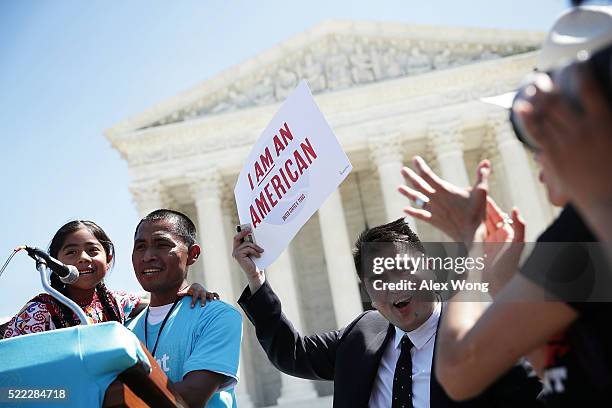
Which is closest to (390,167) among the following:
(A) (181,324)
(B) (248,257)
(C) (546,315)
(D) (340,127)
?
(D) (340,127)

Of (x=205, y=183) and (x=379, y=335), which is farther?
(x=205, y=183)

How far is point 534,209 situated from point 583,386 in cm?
2786

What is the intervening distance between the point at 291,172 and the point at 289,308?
25.6 m

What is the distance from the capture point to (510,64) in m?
30.2

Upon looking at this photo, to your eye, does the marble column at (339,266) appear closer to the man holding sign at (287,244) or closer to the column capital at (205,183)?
the column capital at (205,183)

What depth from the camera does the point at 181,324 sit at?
3891mm

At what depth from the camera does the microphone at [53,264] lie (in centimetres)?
340

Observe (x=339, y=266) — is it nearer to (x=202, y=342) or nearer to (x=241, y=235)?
(x=241, y=235)

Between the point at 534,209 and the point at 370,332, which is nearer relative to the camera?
the point at 370,332

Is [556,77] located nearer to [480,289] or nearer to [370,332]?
[480,289]

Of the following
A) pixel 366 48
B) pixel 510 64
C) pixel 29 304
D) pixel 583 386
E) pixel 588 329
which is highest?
pixel 366 48

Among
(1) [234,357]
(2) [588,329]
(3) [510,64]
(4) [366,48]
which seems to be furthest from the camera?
(4) [366,48]

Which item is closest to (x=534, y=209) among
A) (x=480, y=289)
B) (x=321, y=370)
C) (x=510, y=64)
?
(x=510, y=64)

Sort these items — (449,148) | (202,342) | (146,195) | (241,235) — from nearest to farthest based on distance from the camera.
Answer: (202,342) → (241,235) → (449,148) → (146,195)
